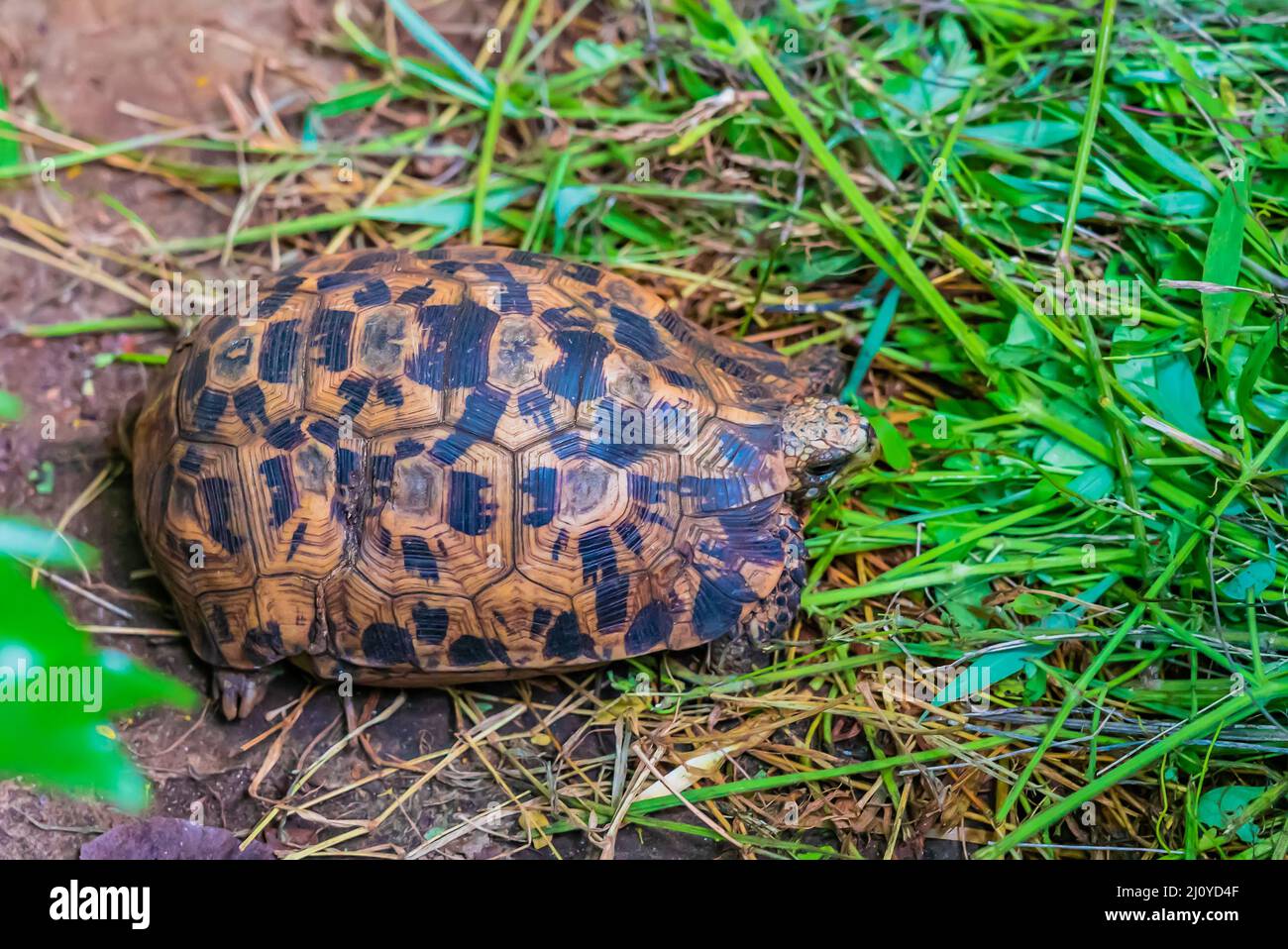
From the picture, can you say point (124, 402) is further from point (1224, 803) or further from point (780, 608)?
point (1224, 803)

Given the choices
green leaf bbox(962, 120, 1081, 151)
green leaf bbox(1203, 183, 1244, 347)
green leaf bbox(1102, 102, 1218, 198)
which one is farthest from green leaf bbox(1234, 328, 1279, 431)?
green leaf bbox(962, 120, 1081, 151)

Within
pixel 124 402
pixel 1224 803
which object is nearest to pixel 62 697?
pixel 124 402

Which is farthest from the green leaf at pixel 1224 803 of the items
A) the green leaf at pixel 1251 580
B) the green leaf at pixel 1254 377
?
the green leaf at pixel 1254 377

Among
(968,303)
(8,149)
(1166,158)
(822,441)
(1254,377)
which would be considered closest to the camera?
(1254,377)

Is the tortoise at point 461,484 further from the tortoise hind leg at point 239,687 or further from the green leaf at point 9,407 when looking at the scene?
the green leaf at point 9,407
